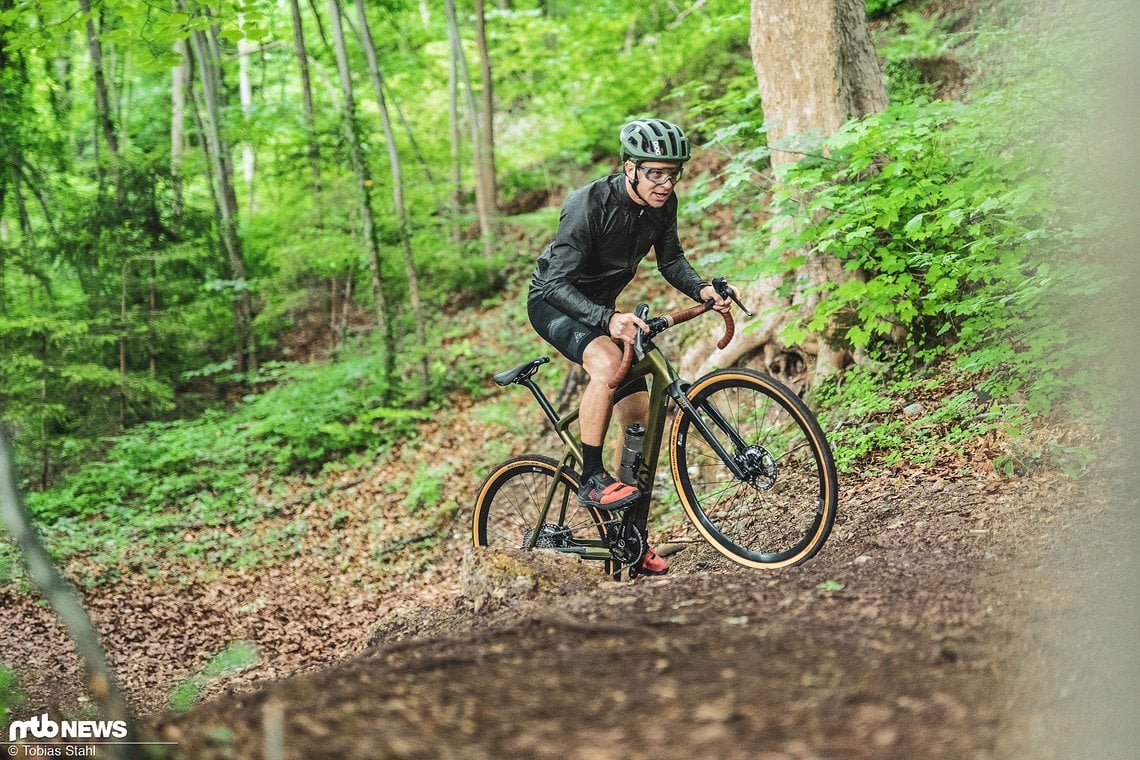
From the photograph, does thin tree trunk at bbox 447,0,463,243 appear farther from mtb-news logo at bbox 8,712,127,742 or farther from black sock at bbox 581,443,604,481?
mtb-news logo at bbox 8,712,127,742

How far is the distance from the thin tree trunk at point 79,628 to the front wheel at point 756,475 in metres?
2.59

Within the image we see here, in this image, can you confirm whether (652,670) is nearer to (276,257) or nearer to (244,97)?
(276,257)

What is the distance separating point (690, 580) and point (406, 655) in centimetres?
142

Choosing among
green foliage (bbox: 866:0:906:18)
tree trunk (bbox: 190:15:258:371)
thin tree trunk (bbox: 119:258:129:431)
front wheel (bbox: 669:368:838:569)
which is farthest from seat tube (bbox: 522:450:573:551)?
green foliage (bbox: 866:0:906:18)

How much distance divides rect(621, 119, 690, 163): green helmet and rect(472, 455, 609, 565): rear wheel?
6.27ft

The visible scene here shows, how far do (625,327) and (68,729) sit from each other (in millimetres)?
2686

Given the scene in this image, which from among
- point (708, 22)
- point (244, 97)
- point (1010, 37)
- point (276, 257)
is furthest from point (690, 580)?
point (244, 97)

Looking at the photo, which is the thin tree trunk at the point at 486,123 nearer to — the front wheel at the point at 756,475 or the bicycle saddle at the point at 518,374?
the bicycle saddle at the point at 518,374

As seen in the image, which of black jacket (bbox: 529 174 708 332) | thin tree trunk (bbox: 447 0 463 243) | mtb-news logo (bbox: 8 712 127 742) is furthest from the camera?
thin tree trunk (bbox: 447 0 463 243)

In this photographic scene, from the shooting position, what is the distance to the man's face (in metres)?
3.90

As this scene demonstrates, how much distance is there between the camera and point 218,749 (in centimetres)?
227

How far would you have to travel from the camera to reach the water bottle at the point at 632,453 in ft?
14.0

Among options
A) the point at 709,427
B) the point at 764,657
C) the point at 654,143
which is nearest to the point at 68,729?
the point at 764,657

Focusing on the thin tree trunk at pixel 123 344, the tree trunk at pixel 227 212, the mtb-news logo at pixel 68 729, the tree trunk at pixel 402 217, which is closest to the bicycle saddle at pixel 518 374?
the mtb-news logo at pixel 68 729
